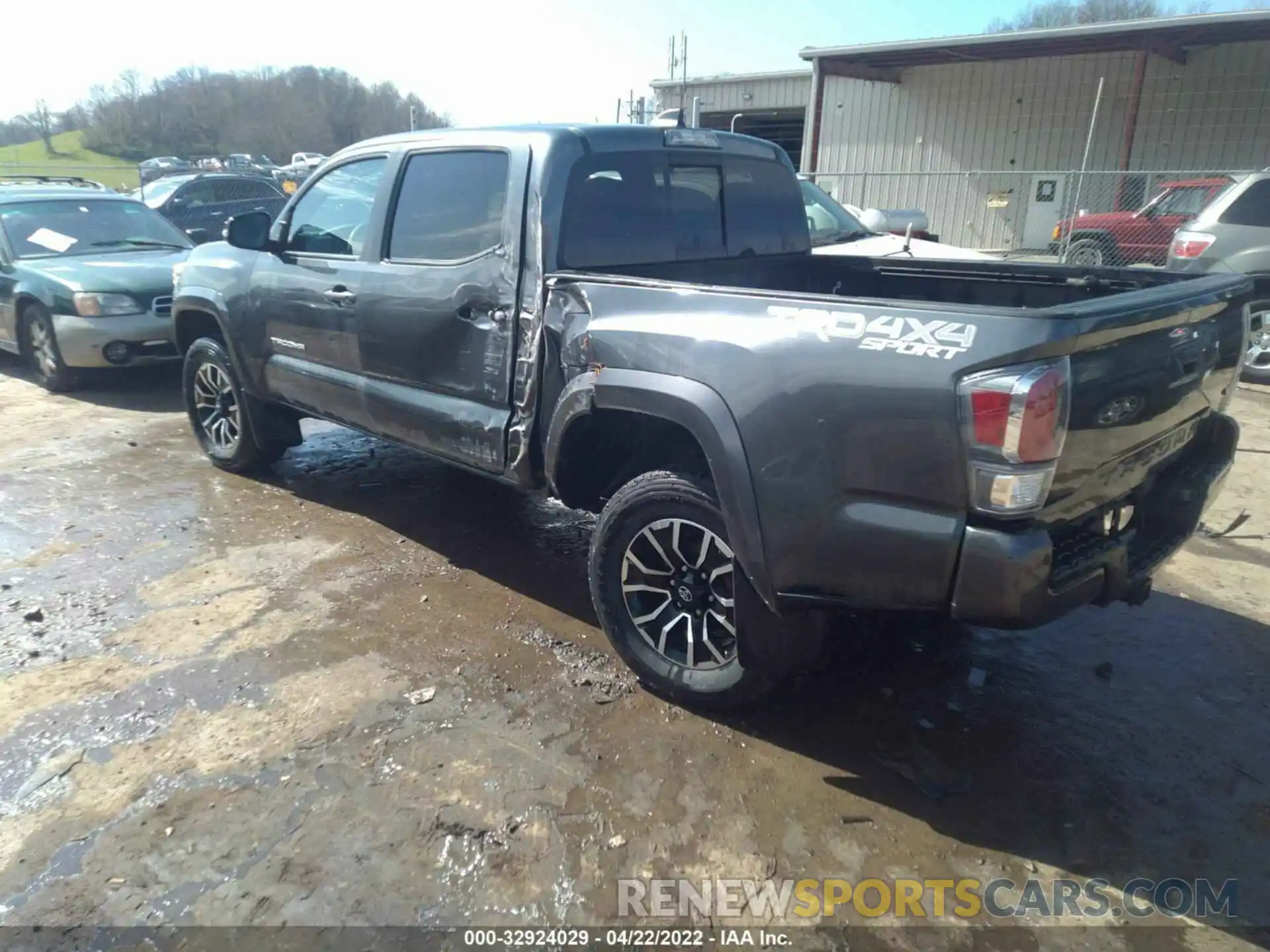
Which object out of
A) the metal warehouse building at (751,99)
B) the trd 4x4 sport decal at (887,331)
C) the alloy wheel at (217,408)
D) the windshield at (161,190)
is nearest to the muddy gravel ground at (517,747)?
the alloy wheel at (217,408)

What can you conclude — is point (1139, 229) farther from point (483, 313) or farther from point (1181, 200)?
point (483, 313)

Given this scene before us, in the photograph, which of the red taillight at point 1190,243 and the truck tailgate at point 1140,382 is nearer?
the truck tailgate at point 1140,382

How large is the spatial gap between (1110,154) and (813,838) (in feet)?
70.2

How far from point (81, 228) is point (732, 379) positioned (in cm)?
830

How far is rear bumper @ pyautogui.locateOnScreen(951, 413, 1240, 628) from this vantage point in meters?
2.39

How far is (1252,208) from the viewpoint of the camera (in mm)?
8773

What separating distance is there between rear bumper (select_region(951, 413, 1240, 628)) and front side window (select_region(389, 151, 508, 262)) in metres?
2.31

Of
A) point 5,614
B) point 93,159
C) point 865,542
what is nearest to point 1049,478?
point 865,542

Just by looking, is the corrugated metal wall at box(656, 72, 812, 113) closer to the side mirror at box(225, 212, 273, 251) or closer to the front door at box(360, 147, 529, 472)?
the side mirror at box(225, 212, 273, 251)

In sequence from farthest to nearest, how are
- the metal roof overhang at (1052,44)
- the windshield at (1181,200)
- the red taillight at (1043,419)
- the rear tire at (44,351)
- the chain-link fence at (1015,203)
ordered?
the metal roof overhang at (1052,44), the chain-link fence at (1015,203), the windshield at (1181,200), the rear tire at (44,351), the red taillight at (1043,419)

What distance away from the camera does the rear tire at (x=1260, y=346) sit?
8695 mm

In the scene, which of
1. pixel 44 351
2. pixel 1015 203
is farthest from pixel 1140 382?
pixel 1015 203

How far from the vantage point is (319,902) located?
7.97ft

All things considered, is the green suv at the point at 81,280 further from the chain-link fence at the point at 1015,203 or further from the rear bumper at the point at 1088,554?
the chain-link fence at the point at 1015,203
